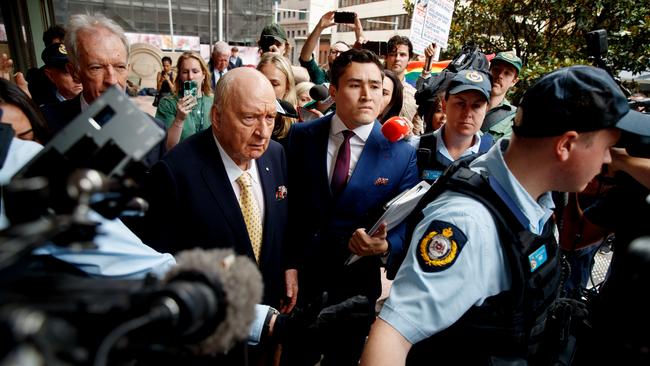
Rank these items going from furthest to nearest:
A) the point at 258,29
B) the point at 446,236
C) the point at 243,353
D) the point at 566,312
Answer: the point at 258,29
the point at 566,312
the point at 446,236
the point at 243,353

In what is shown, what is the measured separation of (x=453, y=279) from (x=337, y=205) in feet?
3.99

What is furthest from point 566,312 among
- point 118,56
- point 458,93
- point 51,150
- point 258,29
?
point 258,29

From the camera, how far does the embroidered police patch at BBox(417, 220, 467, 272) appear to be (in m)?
1.20

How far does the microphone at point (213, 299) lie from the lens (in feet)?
1.92

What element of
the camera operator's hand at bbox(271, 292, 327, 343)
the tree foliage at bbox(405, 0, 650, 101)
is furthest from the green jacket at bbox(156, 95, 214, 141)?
the tree foliage at bbox(405, 0, 650, 101)

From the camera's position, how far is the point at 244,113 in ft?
6.35

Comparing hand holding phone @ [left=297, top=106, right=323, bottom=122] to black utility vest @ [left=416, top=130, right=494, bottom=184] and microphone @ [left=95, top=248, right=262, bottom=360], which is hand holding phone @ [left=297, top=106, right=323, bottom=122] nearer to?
black utility vest @ [left=416, top=130, right=494, bottom=184]

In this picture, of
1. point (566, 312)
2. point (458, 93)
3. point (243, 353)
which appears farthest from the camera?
point (458, 93)

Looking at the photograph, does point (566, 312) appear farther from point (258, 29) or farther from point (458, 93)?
point (258, 29)

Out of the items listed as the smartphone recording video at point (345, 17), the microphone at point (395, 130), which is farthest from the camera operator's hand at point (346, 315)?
the smartphone recording video at point (345, 17)

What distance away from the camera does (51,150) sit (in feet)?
2.11

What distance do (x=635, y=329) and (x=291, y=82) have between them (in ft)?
10.4

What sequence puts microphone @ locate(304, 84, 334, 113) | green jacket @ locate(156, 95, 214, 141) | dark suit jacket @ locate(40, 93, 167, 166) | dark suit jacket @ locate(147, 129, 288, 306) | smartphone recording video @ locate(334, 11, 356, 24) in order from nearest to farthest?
dark suit jacket @ locate(147, 129, 288, 306)
dark suit jacket @ locate(40, 93, 167, 166)
green jacket @ locate(156, 95, 214, 141)
microphone @ locate(304, 84, 334, 113)
smartphone recording video @ locate(334, 11, 356, 24)

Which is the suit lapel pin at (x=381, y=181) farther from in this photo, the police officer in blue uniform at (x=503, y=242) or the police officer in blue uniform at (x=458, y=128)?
the police officer in blue uniform at (x=503, y=242)
